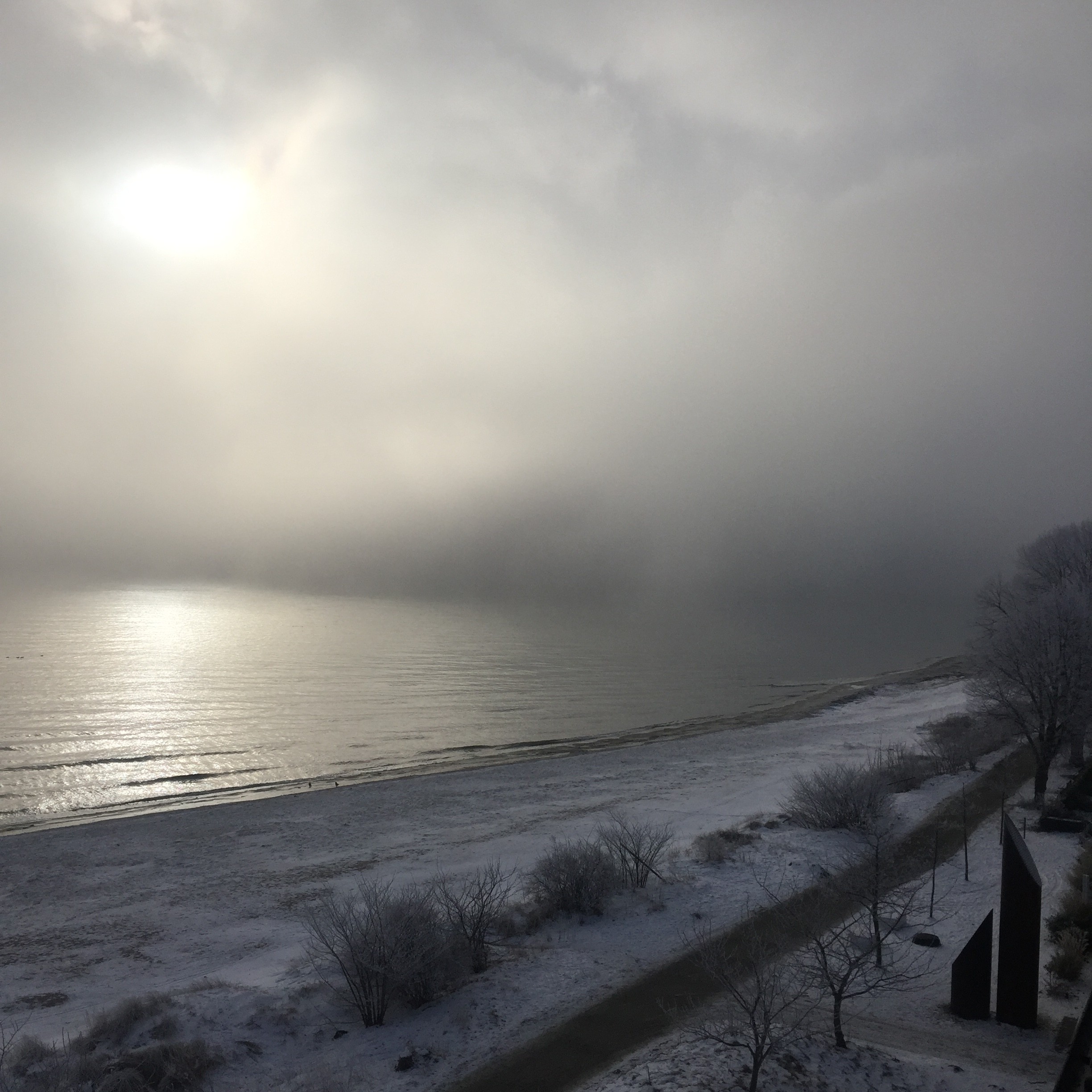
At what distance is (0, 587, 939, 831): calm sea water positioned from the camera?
42.8m

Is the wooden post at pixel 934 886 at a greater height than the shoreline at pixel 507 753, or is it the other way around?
the wooden post at pixel 934 886

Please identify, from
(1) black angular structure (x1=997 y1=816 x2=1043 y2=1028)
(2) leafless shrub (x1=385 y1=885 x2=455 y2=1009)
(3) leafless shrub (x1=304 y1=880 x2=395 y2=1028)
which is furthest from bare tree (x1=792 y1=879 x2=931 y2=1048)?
(3) leafless shrub (x1=304 y1=880 x2=395 y2=1028)

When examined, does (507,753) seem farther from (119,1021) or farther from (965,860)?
(119,1021)

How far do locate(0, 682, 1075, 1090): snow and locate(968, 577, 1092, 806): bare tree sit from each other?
4114 mm

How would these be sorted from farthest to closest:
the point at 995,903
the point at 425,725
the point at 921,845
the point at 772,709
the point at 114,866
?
the point at 772,709
the point at 425,725
the point at 114,866
the point at 921,845
the point at 995,903

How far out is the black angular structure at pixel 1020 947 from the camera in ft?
42.2

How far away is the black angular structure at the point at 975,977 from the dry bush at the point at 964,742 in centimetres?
2143

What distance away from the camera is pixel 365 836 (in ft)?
102

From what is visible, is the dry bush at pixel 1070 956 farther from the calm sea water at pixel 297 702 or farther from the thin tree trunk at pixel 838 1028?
the calm sea water at pixel 297 702

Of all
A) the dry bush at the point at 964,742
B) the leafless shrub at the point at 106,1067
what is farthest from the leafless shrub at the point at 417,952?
the dry bush at the point at 964,742

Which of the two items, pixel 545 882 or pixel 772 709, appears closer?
pixel 545 882

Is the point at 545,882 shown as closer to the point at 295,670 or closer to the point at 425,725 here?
the point at 425,725

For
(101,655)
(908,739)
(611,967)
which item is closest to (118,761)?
(611,967)

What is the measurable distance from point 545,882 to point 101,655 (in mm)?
100307
